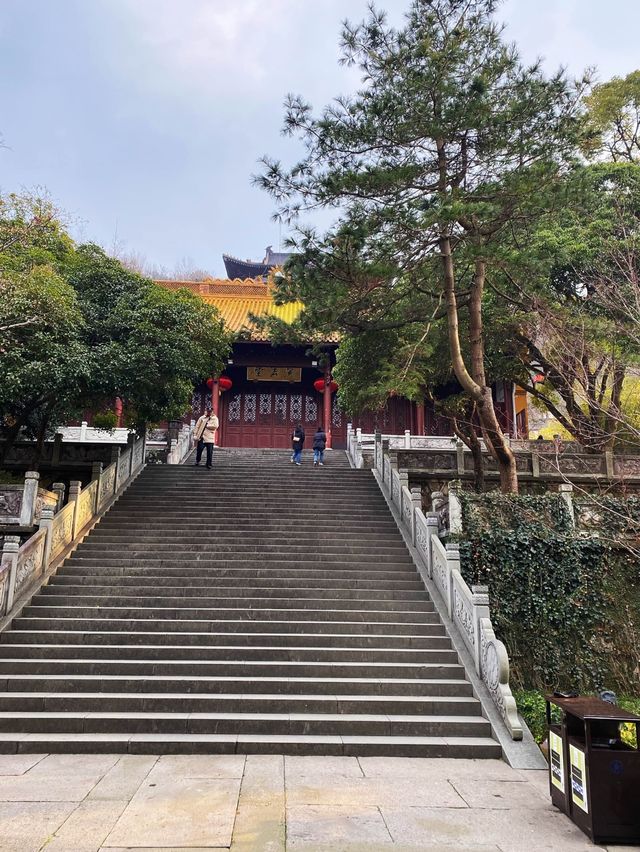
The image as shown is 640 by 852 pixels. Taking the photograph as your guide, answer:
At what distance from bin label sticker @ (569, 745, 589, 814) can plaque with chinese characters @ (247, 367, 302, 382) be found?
16.3 m

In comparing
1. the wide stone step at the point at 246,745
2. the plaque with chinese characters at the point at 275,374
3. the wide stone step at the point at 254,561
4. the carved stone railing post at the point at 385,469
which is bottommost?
the wide stone step at the point at 246,745

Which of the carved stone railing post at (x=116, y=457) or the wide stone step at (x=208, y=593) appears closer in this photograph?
the wide stone step at (x=208, y=593)

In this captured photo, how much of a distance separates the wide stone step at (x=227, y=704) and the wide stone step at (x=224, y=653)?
0.61m

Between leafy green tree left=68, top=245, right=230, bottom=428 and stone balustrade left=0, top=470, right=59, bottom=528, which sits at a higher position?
leafy green tree left=68, top=245, right=230, bottom=428

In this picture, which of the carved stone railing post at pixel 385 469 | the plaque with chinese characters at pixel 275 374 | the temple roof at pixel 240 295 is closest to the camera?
the carved stone railing post at pixel 385 469

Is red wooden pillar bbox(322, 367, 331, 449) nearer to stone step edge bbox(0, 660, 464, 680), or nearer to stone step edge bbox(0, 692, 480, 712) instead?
stone step edge bbox(0, 660, 464, 680)

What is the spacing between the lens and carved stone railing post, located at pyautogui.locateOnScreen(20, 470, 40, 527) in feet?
28.1

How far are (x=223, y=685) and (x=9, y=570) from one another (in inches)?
123

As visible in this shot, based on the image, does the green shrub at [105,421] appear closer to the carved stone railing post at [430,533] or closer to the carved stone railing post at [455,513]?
the carved stone railing post at [430,533]

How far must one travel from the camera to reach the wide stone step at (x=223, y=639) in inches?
246

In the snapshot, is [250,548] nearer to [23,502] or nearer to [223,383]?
[23,502]

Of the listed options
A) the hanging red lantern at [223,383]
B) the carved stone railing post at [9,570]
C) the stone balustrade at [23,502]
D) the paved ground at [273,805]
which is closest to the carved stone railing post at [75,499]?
the stone balustrade at [23,502]

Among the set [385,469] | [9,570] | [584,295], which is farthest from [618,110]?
[9,570]

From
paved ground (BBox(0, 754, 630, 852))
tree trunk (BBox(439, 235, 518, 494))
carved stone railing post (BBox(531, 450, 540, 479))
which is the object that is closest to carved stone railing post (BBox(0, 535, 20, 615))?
paved ground (BBox(0, 754, 630, 852))
